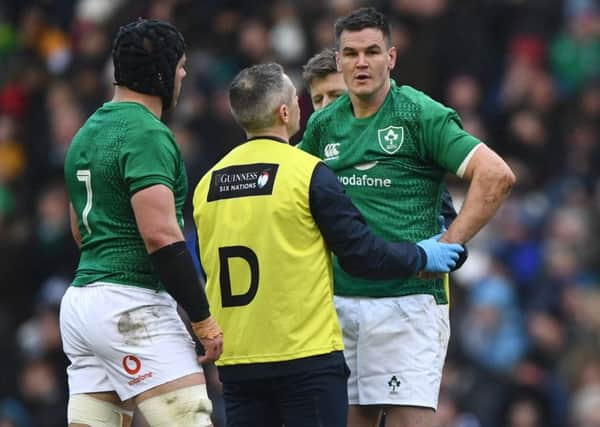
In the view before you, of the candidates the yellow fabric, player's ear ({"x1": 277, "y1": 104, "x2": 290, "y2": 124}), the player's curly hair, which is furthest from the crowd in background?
the player's curly hair

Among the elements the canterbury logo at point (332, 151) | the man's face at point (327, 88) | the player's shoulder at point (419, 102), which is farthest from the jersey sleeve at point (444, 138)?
the man's face at point (327, 88)

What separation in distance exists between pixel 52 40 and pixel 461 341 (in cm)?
676

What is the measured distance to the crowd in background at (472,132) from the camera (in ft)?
41.0

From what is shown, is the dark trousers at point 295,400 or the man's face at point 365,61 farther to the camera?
the man's face at point 365,61

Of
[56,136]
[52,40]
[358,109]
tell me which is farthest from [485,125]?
[358,109]

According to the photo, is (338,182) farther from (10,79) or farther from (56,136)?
(10,79)

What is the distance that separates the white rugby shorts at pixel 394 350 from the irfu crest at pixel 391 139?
73cm

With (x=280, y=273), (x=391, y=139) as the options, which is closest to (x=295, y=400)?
(x=280, y=273)

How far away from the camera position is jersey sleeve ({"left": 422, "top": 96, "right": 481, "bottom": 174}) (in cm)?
729

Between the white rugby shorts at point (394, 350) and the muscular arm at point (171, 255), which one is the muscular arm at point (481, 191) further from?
the muscular arm at point (171, 255)

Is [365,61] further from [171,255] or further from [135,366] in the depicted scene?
[135,366]

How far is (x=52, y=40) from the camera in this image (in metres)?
17.2

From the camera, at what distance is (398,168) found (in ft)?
24.5

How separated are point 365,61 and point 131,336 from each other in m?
1.81
